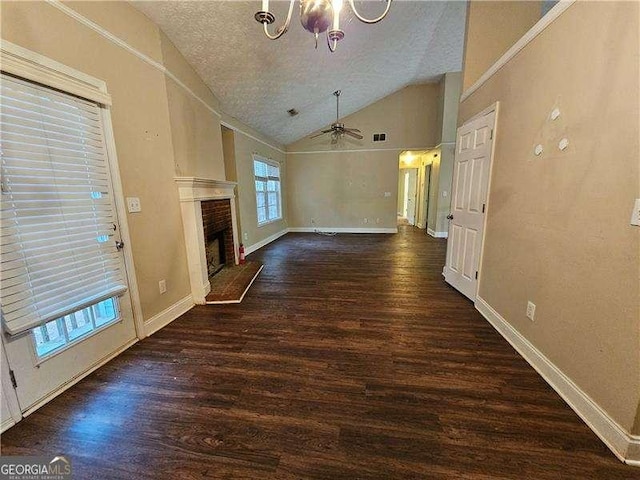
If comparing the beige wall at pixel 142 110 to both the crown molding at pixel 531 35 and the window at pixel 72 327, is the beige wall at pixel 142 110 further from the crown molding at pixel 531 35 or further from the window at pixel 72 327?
the crown molding at pixel 531 35

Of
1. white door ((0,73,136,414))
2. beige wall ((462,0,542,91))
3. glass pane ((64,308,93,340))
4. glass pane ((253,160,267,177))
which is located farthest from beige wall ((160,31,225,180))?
beige wall ((462,0,542,91))

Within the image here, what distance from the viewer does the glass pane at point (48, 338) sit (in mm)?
1554

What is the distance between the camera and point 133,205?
2.09 metres

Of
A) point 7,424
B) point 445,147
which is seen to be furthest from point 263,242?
point 445,147

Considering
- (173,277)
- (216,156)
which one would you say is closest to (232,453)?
Answer: (173,277)

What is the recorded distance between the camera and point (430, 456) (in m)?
1.21

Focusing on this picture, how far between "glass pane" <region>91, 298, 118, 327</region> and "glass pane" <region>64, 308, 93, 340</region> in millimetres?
49

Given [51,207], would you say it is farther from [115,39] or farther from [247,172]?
[247,172]

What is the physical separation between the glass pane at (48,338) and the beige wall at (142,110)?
22.7 inches

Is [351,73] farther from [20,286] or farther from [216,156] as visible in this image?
[20,286]

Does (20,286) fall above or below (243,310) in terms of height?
above

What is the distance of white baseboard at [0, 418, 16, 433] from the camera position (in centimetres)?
134

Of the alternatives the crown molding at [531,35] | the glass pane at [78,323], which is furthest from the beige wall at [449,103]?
the glass pane at [78,323]

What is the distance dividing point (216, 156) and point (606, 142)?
3.93m
